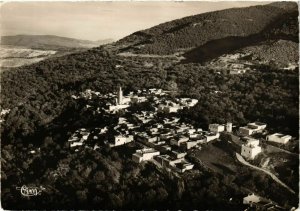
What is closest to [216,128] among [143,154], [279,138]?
[279,138]

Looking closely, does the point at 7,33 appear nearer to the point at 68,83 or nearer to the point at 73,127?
the point at 73,127

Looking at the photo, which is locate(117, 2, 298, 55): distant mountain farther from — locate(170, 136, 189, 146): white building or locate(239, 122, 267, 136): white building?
locate(170, 136, 189, 146): white building

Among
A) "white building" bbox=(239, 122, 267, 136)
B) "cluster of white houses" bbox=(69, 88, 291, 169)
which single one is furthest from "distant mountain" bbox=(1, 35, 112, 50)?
"white building" bbox=(239, 122, 267, 136)

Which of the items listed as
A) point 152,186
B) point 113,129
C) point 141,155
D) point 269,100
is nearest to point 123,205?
point 152,186

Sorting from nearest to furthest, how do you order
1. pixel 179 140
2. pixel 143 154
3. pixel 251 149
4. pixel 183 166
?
pixel 183 166 < pixel 251 149 < pixel 143 154 < pixel 179 140

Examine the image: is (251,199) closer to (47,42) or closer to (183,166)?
(183,166)

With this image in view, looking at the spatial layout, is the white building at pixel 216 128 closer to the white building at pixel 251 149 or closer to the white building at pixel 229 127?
the white building at pixel 229 127

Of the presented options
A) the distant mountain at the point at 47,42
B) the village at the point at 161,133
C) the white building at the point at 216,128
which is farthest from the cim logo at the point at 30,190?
the white building at the point at 216,128
